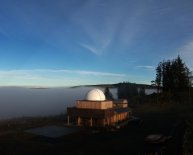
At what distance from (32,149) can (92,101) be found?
1402cm

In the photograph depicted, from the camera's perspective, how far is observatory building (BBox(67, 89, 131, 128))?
35406 millimetres

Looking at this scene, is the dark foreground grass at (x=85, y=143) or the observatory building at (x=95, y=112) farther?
the observatory building at (x=95, y=112)

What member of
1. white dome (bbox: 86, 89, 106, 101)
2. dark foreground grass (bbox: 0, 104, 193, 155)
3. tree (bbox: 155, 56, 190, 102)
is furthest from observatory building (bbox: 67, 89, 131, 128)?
tree (bbox: 155, 56, 190, 102)

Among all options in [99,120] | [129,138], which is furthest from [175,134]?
[99,120]

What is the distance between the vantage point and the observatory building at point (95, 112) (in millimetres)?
35406

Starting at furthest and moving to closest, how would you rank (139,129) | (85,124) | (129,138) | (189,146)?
(85,124) < (139,129) < (129,138) < (189,146)

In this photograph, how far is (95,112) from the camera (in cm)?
3525

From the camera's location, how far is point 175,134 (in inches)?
1182

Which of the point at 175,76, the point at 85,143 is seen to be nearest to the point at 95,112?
the point at 85,143

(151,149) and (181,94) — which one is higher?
(181,94)

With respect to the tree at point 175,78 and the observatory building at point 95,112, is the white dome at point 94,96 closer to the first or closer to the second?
the observatory building at point 95,112

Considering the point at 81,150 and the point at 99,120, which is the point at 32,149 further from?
the point at 99,120

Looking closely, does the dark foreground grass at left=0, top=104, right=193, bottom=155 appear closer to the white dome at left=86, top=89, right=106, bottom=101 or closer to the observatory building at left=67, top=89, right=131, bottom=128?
the observatory building at left=67, top=89, right=131, bottom=128

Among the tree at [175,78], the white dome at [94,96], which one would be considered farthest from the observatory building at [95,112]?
the tree at [175,78]
